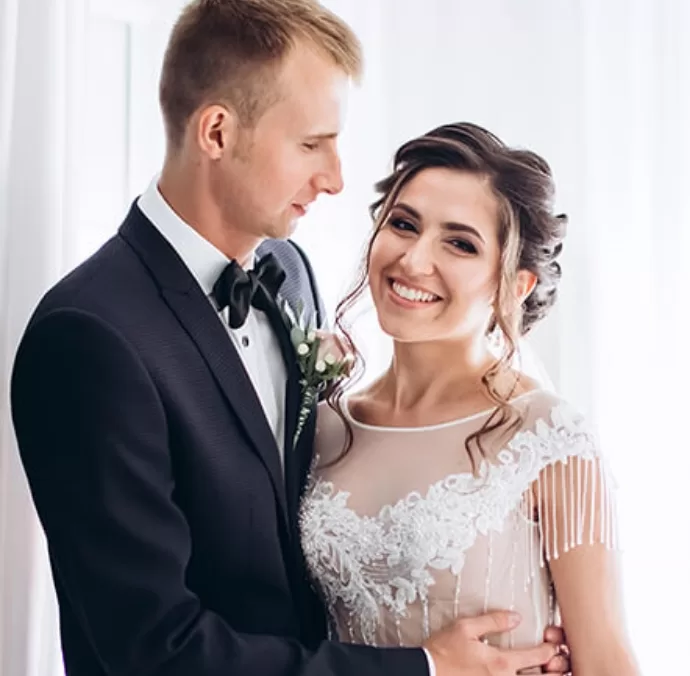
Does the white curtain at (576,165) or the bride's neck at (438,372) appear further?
the white curtain at (576,165)

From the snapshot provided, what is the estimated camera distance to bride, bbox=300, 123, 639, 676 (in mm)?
1820

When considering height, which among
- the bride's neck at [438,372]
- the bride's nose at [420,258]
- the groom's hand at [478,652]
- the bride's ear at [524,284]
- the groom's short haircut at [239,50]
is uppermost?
the groom's short haircut at [239,50]

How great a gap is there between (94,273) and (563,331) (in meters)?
1.22

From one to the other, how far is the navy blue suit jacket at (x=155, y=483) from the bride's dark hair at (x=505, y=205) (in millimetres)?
294

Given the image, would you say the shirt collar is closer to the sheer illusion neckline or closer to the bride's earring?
the sheer illusion neckline

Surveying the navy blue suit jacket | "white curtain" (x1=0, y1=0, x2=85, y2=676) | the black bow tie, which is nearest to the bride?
the navy blue suit jacket

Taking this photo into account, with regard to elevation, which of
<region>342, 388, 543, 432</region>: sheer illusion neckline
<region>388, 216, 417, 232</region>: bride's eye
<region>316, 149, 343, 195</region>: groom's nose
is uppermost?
<region>316, 149, 343, 195</region>: groom's nose

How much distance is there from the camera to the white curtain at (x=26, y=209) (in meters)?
1.96

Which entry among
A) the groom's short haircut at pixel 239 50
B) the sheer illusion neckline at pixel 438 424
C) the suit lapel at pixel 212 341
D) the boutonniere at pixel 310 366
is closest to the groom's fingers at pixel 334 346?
the boutonniere at pixel 310 366

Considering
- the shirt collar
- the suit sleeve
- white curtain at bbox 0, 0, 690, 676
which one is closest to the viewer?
the suit sleeve

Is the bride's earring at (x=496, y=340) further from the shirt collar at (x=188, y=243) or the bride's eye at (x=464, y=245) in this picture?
the shirt collar at (x=188, y=243)

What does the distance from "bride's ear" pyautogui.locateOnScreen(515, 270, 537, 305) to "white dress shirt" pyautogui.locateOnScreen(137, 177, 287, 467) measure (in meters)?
0.40

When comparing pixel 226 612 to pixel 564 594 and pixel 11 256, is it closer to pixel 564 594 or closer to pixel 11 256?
pixel 564 594

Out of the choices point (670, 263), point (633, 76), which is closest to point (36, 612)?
point (670, 263)
